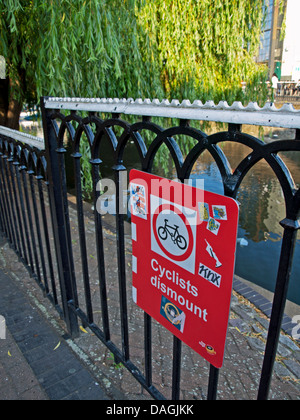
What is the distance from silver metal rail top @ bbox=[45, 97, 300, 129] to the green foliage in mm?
3417

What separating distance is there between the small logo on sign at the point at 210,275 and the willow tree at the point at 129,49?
157 inches

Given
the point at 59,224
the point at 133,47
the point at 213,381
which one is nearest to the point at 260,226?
the point at 133,47

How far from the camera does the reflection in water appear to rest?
6.04 meters

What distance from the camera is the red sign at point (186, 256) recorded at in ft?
3.58

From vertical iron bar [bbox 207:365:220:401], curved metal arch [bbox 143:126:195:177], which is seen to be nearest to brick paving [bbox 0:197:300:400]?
vertical iron bar [bbox 207:365:220:401]

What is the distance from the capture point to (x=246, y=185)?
11.3m

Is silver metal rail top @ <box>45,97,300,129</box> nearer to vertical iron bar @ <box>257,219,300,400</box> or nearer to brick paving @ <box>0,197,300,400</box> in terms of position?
A: vertical iron bar @ <box>257,219,300,400</box>

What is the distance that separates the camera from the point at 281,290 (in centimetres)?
98

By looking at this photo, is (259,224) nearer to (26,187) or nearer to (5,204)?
(5,204)

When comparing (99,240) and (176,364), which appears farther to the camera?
(99,240)

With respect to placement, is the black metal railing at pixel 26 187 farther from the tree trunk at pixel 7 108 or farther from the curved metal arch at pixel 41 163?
the tree trunk at pixel 7 108

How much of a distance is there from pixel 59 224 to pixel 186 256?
1274 mm

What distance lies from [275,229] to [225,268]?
25.0ft
